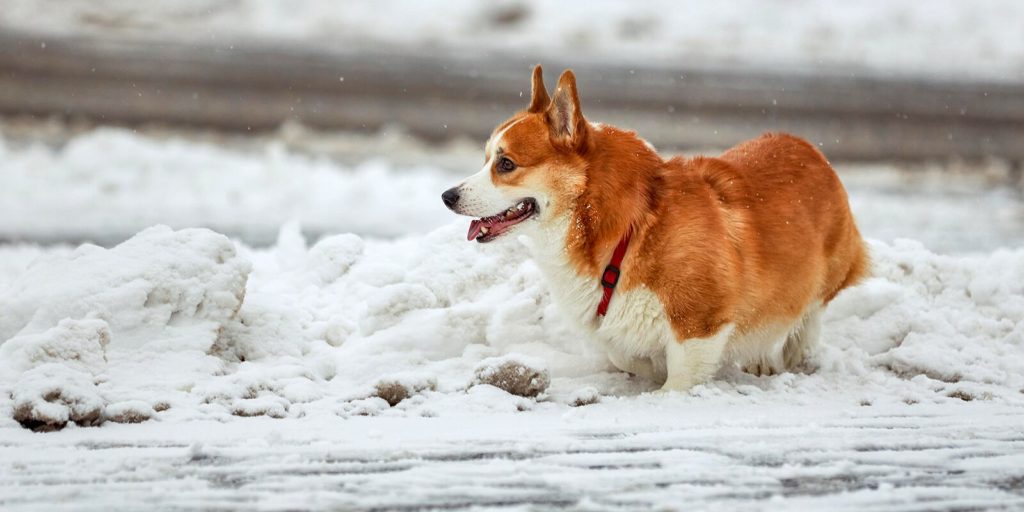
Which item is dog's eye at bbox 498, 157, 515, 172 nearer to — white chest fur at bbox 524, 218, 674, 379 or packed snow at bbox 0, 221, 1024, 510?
white chest fur at bbox 524, 218, 674, 379

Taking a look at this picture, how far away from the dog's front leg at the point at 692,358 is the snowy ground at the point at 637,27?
11414mm

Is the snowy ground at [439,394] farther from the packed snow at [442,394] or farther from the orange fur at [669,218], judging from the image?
the orange fur at [669,218]

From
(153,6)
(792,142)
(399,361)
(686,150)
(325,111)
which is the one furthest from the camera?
(153,6)

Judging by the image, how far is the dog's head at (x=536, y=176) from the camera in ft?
13.6

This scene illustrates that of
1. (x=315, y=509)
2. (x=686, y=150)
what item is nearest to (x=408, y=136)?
(x=686, y=150)

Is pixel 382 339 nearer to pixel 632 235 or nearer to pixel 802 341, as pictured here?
pixel 632 235

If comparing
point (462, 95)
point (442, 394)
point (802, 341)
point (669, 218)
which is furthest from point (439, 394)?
point (462, 95)

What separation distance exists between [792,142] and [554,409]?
1.76m

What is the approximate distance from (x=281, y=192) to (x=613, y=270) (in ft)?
18.2

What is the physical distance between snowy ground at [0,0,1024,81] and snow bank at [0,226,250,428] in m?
11.4

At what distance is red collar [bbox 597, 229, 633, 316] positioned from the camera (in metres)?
Answer: 4.13

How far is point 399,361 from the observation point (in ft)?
14.4

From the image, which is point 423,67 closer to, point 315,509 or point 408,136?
point 408,136

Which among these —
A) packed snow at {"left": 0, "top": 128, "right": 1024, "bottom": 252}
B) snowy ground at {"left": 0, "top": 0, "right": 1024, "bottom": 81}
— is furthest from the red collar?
snowy ground at {"left": 0, "top": 0, "right": 1024, "bottom": 81}
